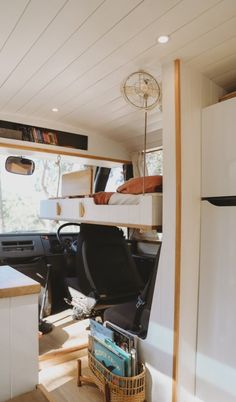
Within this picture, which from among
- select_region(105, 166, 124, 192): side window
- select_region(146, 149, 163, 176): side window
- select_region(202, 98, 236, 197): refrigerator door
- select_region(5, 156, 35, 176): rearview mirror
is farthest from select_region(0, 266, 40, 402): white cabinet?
select_region(105, 166, 124, 192): side window

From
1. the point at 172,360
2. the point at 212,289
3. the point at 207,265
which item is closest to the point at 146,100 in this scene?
the point at 207,265

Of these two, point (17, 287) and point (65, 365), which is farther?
point (65, 365)

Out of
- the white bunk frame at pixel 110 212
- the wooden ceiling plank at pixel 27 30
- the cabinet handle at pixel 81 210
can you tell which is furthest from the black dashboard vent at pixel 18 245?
the wooden ceiling plank at pixel 27 30

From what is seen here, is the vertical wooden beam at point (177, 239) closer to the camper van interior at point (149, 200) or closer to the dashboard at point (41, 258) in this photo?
the camper van interior at point (149, 200)

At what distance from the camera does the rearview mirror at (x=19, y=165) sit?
3.36m

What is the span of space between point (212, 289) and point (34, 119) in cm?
228

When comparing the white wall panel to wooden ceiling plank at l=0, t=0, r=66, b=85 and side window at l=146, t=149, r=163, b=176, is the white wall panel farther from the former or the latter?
side window at l=146, t=149, r=163, b=176

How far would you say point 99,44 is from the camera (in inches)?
63.0

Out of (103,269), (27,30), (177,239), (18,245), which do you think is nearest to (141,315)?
(177,239)

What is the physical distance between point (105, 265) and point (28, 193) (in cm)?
157

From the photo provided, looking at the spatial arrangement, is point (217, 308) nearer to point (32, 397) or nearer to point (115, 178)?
point (32, 397)

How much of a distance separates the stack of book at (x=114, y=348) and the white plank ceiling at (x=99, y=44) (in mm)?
1751

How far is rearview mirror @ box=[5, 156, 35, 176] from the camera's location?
11.0ft

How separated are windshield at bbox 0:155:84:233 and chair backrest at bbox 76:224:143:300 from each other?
1124 millimetres
